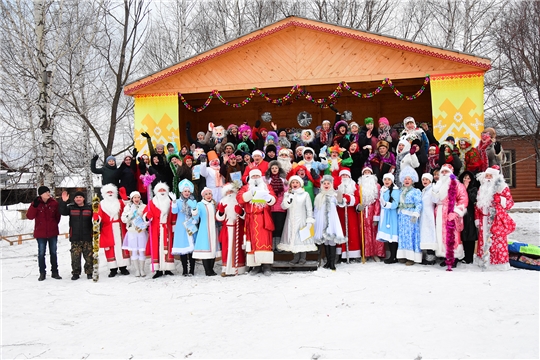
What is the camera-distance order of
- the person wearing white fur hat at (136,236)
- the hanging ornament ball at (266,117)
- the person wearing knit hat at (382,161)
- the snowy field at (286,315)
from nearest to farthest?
1. the snowy field at (286,315)
2. the person wearing white fur hat at (136,236)
3. the person wearing knit hat at (382,161)
4. the hanging ornament ball at (266,117)

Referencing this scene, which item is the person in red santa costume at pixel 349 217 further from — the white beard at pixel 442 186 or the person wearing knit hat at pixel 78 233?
the person wearing knit hat at pixel 78 233

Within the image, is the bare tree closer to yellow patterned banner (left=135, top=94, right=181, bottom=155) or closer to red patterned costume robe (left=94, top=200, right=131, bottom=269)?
yellow patterned banner (left=135, top=94, right=181, bottom=155)

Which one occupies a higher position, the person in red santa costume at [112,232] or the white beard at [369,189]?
the white beard at [369,189]

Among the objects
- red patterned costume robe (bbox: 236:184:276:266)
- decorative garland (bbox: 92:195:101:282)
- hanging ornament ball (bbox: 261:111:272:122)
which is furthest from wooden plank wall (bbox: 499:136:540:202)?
decorative garland (bbox: 92:195:101:282)

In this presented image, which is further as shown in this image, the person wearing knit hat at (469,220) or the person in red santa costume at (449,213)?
the person wearing knit hat at (469,220)

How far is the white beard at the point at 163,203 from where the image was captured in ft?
24.5

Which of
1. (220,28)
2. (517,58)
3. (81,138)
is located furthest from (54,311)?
(220,28)

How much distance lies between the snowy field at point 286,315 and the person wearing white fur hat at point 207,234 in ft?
1.16

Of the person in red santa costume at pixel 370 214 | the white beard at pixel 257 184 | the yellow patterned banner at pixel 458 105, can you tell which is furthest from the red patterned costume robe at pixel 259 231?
the yellow patterned banner at pixel 458 105

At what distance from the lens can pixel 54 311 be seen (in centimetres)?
578

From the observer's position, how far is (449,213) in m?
7.03

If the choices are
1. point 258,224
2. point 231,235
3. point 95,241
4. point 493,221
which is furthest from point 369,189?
point 95,241

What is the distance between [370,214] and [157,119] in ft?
20.5

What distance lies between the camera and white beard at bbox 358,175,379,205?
25.1ft
